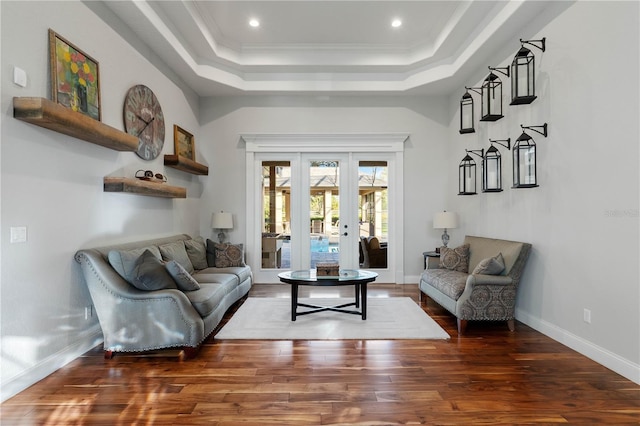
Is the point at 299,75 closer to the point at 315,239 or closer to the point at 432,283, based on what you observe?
the point at 315,239

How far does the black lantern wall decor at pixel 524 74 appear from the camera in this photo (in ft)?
11.4

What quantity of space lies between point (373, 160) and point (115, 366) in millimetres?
4782

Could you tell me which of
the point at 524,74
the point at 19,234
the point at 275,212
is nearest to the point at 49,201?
the point at 19,234

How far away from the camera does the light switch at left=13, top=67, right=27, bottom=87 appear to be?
2391 millimetres

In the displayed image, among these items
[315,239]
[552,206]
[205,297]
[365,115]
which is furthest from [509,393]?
[365,115]

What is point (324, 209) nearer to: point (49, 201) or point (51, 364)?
point (49, 201)

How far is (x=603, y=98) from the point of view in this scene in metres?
2.85

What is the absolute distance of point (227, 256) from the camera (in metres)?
4.99

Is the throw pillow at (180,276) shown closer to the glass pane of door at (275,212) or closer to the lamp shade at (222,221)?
the lamp shade at (222,221)

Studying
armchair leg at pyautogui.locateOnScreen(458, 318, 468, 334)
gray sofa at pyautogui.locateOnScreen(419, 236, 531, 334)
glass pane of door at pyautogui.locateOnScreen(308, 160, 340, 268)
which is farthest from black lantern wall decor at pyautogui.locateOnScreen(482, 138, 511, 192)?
glass pane of door at pyautogui.locateOnScreen(308, 160, 340, 268)

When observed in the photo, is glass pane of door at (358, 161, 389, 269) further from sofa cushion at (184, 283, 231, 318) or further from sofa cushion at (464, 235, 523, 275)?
→ sofa cushion at (184, 283, 231, 318)

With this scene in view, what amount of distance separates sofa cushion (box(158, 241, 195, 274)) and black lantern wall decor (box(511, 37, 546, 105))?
4.09m

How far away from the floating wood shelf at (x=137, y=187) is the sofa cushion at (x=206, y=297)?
1217 mm

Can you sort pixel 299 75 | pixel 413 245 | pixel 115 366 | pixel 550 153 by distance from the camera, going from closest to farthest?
pixel 115 366, pixel 550 153, pixel 299 75, pixel 413 245
